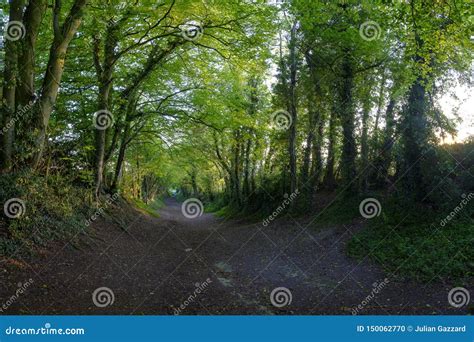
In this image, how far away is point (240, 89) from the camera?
17.7m

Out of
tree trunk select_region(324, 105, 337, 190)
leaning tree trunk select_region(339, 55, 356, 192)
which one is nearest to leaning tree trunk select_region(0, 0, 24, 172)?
leaning tree trunk select_region(339, 55, 356, 192)

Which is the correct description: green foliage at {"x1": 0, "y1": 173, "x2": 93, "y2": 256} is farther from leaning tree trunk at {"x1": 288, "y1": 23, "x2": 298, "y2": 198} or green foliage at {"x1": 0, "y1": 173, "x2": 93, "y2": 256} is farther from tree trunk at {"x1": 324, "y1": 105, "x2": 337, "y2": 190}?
tree trunk at {"x1": 324, "y1": 105, "x2": 337, "y2": 190}

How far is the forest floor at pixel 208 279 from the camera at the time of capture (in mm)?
6688

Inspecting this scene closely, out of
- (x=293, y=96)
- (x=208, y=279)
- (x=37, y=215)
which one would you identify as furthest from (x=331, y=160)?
(x=37, y=215)

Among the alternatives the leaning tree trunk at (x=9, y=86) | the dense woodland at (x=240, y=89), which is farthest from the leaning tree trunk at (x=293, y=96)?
the leaning tree trunk at (x=9, y=86)

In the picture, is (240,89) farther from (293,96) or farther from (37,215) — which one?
(37,215)

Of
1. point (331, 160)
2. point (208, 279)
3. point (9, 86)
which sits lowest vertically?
point (208, 279)

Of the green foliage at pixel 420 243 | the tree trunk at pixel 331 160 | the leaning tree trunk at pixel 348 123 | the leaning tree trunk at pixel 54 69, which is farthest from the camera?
the tree trunk at pixel 331 160

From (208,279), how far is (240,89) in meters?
10.8

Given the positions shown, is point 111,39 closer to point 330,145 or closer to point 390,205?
point 390,205

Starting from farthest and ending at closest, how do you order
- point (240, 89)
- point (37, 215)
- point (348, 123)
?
point (240, 89) → point (348, 123) → point (37, 215)

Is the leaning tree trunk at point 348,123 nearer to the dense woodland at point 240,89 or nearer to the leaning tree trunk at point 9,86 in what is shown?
the dense woodland at point 240,89

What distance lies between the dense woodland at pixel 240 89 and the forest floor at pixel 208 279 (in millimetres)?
950

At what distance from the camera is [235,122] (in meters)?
16.7
